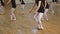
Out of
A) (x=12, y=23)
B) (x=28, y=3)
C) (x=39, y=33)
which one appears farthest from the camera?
(x=28, y=3)

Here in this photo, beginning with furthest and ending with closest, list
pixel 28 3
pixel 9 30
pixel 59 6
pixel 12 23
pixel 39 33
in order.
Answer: pixel 28 3 < pixel 59 6 < pixel 12 23 < pixel 9 30 < pixel 39 33

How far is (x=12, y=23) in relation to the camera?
695 centimetres

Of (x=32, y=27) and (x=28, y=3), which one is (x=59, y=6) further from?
(x=32, y=27)

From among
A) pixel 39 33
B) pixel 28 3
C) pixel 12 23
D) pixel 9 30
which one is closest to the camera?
pixel 39 33

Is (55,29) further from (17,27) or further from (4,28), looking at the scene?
(4,28)

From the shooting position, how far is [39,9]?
5.77 m

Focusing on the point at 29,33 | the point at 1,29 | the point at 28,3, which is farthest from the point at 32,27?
the point at 28,3

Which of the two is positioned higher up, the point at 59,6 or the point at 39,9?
the point at 39,9

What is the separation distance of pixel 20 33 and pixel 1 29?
0.95 m

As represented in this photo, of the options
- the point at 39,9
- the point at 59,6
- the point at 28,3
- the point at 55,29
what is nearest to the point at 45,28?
the point at 55,29

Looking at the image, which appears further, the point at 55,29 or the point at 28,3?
the point at 28,3

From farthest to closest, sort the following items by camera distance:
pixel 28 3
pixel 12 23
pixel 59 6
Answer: pixel 28 3 → pixel 59 6 → pixel 12 23

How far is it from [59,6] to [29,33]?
6.79 metres

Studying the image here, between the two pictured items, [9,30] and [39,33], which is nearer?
[39,33]
